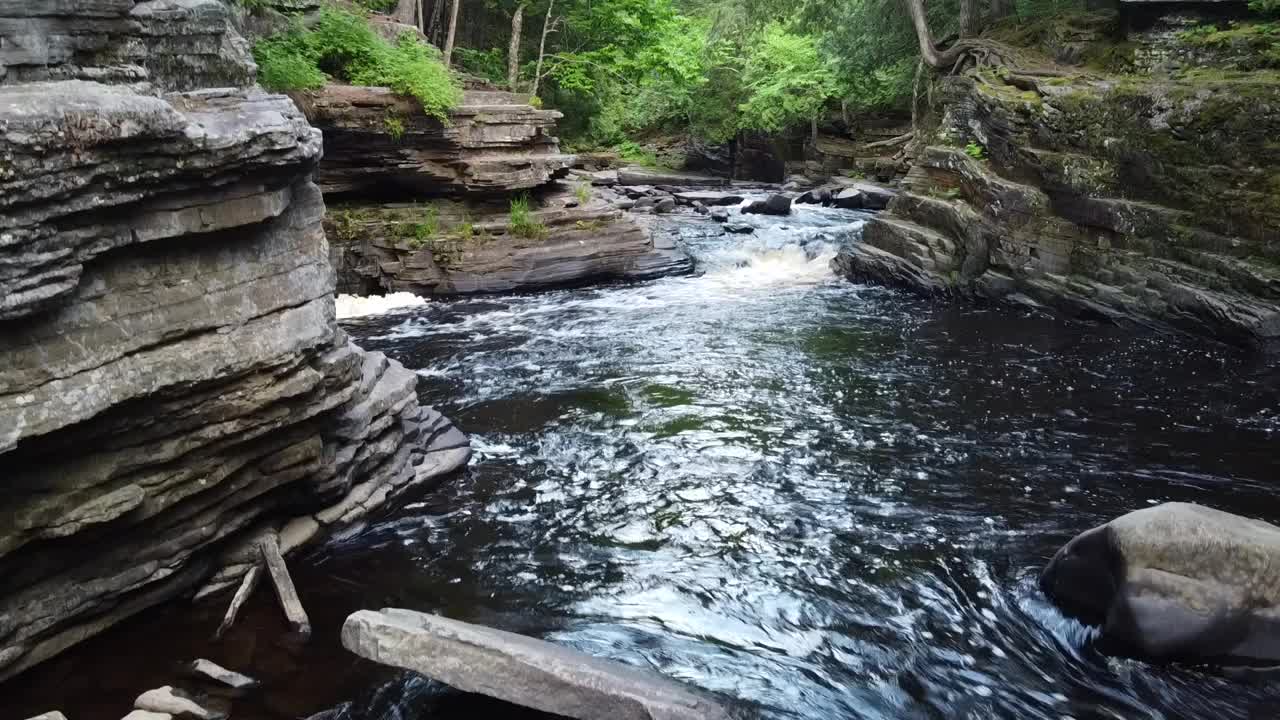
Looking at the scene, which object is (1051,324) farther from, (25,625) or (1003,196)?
(25,625)

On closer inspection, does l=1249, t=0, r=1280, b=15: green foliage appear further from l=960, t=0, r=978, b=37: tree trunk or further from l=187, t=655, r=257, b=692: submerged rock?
l=187, t=655, r=257, b=692: submerged rock

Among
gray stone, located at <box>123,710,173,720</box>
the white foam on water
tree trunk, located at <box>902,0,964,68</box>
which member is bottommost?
the white foam on water

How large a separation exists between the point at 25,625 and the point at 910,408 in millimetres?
8469

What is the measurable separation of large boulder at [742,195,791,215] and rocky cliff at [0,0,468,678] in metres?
20.1

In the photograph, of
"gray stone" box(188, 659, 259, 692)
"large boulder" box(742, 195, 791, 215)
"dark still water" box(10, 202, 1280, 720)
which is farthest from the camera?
"large boulder" box(742, 195, 791, 215)

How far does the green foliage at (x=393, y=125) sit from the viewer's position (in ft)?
48.6

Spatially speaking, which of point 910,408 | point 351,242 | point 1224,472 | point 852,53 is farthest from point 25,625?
point 852,53

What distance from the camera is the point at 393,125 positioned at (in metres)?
14.8

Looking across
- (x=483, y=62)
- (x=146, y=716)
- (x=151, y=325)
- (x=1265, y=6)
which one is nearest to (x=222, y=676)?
(x=146, y=716)

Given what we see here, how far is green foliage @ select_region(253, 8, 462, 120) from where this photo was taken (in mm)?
14695

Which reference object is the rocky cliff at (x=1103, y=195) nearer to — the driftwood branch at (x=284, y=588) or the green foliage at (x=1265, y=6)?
the green foliage at (x=1265, y=6)

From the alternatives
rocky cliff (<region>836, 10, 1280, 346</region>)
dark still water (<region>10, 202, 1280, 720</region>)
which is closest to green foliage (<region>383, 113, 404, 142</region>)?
dark still water (<region>10, 202, 1280, 720</region>)

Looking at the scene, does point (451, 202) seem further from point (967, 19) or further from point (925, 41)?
point (967, 19)

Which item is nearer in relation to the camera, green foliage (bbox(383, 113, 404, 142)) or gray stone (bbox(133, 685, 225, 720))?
gray stone (bbox(133, 685, 225, 720))
